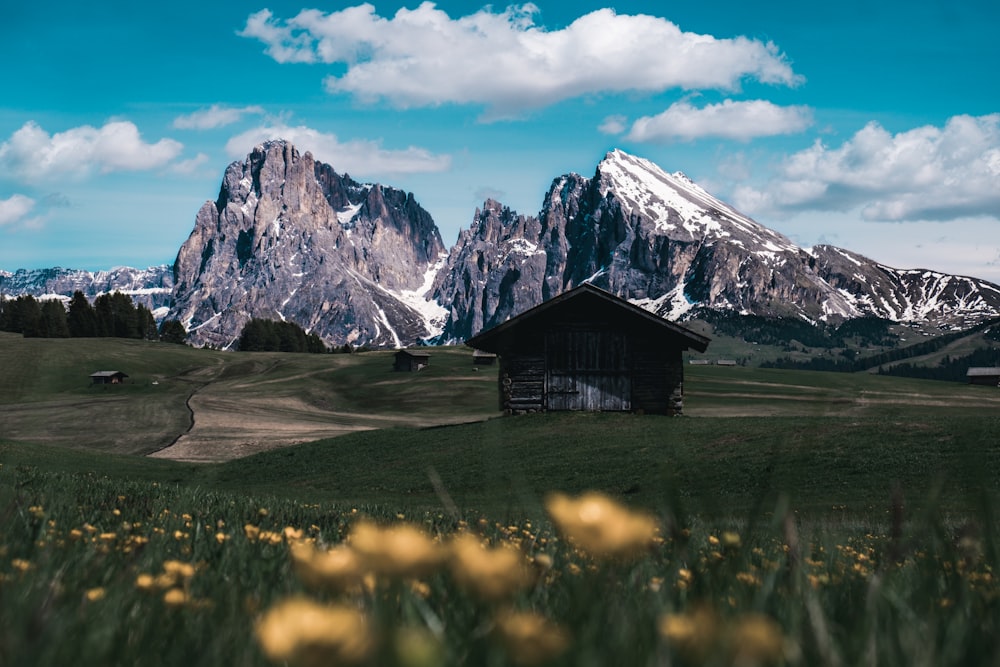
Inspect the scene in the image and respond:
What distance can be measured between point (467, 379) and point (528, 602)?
4160 inches

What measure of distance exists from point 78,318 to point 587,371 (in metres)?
167

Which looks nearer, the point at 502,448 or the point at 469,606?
the point at 469,606

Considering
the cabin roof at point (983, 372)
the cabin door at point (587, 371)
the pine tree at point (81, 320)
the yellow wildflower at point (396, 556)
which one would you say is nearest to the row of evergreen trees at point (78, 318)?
the pine tree at point (81, 320)

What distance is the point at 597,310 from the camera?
3869 centimetres

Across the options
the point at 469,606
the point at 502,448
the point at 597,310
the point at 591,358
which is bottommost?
the point at 591,358

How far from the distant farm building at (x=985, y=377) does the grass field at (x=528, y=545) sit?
131 meters

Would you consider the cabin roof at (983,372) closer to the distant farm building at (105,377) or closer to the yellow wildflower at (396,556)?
the distant farm building at (105,377)

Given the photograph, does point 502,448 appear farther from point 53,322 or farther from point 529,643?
point 53,322

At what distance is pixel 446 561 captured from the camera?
6.75 ft

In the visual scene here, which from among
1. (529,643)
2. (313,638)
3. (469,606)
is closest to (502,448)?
(469,606)

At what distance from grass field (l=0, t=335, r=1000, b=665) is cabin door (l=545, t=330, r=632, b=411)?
7.39ft

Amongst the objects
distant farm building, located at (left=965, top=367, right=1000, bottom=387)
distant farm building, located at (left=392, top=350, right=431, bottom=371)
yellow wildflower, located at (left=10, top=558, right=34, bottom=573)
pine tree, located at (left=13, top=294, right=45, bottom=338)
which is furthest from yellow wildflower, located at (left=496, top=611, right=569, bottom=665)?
pine tree, located at (left=13, top=294, right=45, bottom=338)

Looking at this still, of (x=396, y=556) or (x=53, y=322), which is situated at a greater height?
(x=53, y=322)

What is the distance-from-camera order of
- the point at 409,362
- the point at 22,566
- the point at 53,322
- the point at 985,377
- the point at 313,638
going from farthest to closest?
the point at 53,322 < the point at 985,377 < the point at 409,362 < the point at 22,566 < the point at 313,638
